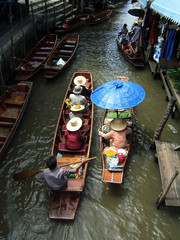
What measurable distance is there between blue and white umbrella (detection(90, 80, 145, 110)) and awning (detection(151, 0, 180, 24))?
2.86 m

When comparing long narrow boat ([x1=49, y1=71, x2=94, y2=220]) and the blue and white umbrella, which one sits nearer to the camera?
long narrow boat ([x1=49, y1=71, x2=94, y2=220])

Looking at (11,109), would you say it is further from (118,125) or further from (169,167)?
(169,167)

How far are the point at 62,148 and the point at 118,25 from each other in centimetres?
1684

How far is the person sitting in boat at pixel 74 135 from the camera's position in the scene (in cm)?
636

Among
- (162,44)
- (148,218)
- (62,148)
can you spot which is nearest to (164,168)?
(148,218)

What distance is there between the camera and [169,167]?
5.80 m

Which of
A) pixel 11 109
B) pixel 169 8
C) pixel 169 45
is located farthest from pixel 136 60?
pixel 11 109

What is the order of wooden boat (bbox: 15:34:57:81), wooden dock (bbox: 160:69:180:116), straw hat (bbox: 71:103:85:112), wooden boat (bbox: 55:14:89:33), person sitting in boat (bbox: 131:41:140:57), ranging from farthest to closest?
wooden boat (bbox: 55:14:89:33)
person sitting in boat (bbox: 131:41:140:57)
wooden boat (bbox: 15:34:57:81)
wooden dock (bbox: 160:69:180:116)
straw hat (bbox: 71:103:85:112)

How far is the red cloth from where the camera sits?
639 cm

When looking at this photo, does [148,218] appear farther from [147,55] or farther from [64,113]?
[147,55]

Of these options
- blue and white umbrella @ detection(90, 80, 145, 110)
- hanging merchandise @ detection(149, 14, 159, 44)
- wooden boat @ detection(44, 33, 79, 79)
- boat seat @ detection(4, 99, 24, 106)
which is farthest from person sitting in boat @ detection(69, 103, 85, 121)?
hanging merchandise @ detection(149, 14, 159, 44)

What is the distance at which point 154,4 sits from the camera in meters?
8.83

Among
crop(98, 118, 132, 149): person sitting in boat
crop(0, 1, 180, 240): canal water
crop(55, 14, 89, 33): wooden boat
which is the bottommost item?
crop(0, 1, 180, 240): canal water

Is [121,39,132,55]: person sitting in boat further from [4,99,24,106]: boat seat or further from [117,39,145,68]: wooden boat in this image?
[4,99,24,106]: boat seat
